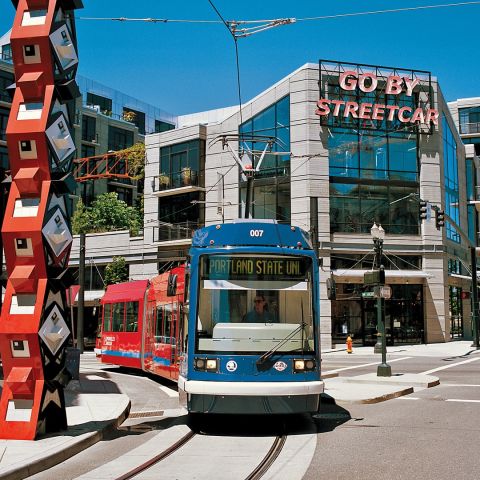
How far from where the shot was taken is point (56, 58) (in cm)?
1000

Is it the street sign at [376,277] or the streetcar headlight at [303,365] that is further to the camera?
the street sign at [376,277]

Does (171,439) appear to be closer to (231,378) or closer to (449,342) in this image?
(231,378)

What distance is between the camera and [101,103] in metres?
68.8

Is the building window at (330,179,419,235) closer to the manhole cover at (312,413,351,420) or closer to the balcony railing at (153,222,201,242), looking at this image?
the balcony railing at (153,222,201,242)

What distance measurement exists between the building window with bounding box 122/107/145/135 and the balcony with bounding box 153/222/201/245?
29.1m

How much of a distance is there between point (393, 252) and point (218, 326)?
29.4 metres

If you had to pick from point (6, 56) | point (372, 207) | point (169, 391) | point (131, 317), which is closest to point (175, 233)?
point (372, 207)

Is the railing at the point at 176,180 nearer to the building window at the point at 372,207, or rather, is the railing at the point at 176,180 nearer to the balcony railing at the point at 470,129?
the building window at the point at 372,207

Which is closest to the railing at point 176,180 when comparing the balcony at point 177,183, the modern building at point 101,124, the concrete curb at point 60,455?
the balcony at point 177,183

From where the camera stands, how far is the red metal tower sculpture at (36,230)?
31.1 feet

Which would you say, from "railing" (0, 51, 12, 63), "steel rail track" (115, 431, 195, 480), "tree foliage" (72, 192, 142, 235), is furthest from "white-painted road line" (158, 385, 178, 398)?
"railing" (0, 51, 12, 63)

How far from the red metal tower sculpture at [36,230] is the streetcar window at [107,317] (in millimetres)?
13886

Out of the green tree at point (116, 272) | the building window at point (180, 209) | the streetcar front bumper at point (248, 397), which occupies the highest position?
the building window at point (180, 209)

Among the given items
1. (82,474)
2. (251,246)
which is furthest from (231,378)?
(82,474)
